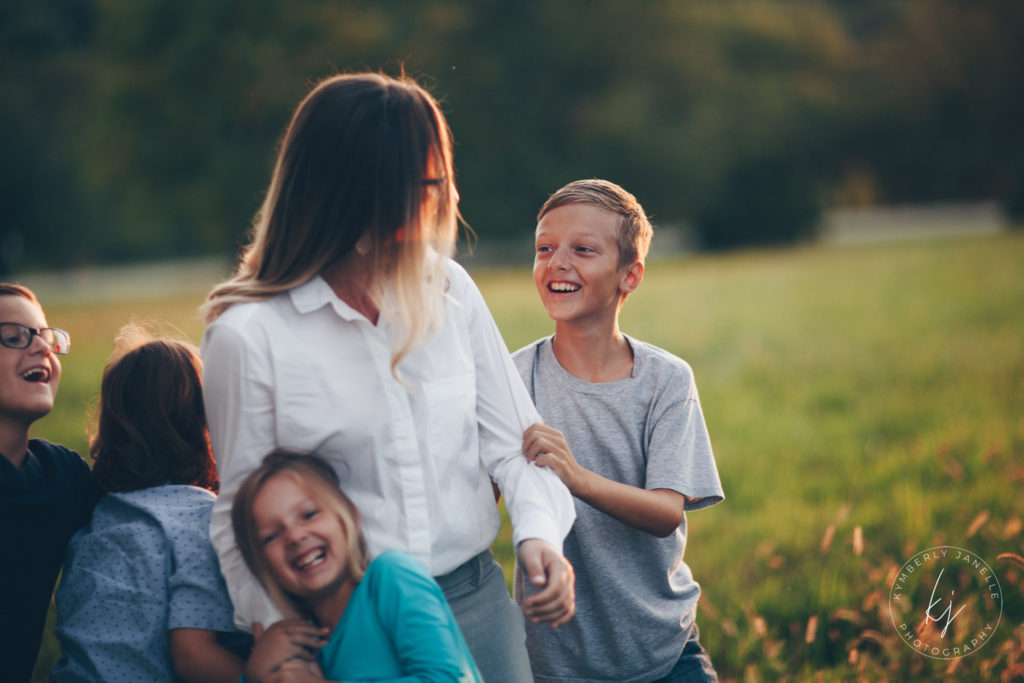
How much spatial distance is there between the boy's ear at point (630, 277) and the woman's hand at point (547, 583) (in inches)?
40.6

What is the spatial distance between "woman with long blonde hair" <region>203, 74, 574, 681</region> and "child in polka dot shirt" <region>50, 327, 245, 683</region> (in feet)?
0.68

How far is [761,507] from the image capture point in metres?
5.83

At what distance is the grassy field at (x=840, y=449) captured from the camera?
3.93 meters

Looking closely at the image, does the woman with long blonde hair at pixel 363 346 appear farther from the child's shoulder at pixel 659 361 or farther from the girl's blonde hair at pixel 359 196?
the child's shoulder at pixel 659 361

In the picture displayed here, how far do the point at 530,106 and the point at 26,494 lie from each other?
3934cm

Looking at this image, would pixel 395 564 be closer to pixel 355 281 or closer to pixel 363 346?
pixel 363 346

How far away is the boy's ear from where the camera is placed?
291 cm

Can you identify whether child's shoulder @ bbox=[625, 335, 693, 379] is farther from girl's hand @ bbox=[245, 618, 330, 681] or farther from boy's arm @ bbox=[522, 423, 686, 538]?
girl's hand @ bbox=[245, 618, 330, 681]

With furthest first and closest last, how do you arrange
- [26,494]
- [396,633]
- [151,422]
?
[151,422] < [26,494] < [396,633]

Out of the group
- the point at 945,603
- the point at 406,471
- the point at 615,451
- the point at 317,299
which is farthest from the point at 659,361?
the point at 945,603

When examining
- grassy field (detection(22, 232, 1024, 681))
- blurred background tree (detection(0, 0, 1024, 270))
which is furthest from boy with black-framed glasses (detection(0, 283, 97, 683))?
blurred background tree (detection(0, 0, 1024, 270))

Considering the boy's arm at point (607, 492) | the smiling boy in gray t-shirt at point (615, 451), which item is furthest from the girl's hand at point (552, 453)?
the smiling boy in gray t-shirt at point (615, 451)

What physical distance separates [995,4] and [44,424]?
151 ft

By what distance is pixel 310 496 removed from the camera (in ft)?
6.59
